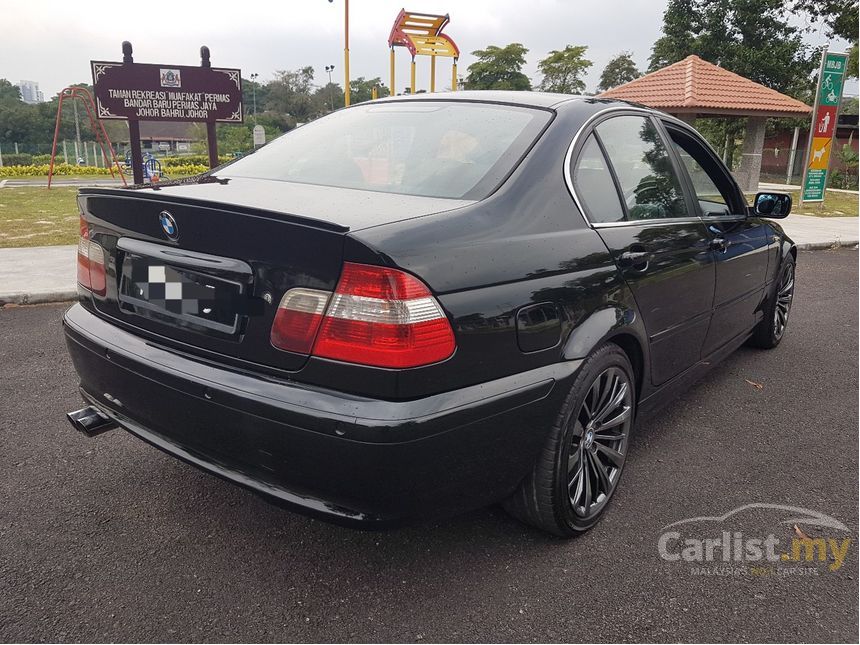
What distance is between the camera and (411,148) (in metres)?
2.60

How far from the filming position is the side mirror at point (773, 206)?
384cm

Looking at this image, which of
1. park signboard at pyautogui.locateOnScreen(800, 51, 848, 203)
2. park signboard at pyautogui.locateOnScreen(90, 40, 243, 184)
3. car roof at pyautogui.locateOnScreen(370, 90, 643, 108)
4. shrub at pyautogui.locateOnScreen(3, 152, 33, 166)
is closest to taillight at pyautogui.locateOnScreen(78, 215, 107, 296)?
car roof at pyautogui.locateOnScreen(370, 90, 643, 108)

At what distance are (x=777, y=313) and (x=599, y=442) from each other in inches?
115

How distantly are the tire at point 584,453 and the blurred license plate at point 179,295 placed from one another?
110 cm

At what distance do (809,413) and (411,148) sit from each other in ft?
9.04

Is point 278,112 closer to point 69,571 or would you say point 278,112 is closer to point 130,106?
Result: point 130,106

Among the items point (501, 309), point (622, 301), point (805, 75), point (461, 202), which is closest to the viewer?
point (501, 309)

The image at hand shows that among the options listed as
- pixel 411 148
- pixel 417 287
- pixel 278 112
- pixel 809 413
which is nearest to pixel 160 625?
pixel 417 287

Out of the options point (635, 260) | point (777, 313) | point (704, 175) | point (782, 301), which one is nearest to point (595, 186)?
point (635, 260)

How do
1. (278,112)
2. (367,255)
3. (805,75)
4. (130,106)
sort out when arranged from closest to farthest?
1. (367,255)
2. (130,106)
3. (805,75)
4. (278,112)

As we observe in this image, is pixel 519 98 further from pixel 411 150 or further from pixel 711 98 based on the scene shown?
pixel 711 98

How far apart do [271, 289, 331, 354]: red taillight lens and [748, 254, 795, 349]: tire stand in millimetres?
3735

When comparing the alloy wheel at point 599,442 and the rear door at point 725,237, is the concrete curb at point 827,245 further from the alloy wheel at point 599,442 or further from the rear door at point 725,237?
Result: the alloy wheel at point 599,442

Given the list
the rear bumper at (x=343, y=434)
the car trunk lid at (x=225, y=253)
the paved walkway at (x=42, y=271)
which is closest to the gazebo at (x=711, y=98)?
the paved walkway at (x=42, y=271)
